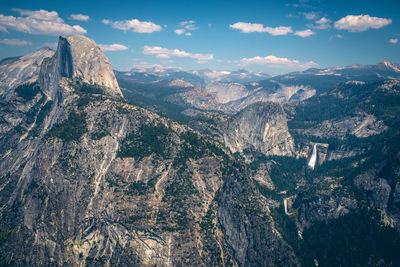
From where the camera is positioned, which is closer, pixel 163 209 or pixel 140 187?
pixel 163 209

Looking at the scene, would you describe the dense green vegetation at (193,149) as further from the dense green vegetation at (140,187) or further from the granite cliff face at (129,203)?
the dense green vegetation at (140,187)

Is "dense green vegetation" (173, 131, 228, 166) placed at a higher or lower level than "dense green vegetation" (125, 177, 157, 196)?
higher

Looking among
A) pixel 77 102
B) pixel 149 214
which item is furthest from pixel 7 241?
pixel 77 102

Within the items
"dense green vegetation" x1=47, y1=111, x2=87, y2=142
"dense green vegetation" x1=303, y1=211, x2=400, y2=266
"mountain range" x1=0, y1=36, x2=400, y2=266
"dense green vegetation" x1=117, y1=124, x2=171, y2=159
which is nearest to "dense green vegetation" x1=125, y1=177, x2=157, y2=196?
"mountain range" x1=0, y1=36, x2=400, y2=266

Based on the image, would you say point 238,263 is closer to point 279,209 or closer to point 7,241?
point 279,209

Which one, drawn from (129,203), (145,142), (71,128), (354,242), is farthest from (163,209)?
(354,242)

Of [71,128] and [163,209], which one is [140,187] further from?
[71,128]

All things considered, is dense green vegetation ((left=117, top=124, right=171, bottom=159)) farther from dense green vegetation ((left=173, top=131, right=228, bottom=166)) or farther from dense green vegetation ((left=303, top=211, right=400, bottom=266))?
dense green vegetation ((left=303, top=211, right=400, bottom=266))
